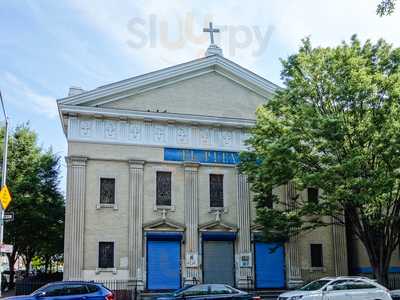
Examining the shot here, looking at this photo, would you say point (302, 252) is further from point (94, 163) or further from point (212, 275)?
point (94, 163)

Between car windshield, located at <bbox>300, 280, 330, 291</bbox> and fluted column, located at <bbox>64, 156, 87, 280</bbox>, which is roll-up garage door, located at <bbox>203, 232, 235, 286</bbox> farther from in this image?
car windshield, located at <bbox>300, 280, 330, 291</bbox>

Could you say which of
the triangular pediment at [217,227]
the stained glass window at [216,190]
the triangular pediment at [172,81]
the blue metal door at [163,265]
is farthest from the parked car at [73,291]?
the triangular pediment at [172,81]

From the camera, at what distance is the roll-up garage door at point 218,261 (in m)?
29.2

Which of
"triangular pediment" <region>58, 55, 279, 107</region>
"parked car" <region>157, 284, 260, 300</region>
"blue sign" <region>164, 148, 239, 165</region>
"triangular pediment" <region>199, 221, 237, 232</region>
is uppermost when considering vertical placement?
"triangular pediment" <region>58, 55, 279, 107</region>

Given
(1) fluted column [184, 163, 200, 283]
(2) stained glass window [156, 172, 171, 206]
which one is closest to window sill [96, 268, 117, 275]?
(1) fluted column [184, 163, 200, 283]

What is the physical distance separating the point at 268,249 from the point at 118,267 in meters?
8.95

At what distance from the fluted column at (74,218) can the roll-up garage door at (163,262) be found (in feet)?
12.3

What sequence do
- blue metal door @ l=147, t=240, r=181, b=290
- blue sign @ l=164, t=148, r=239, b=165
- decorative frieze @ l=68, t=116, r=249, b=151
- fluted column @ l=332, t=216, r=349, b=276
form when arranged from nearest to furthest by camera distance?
blue metal door @ l=147, t=240, r=181, b=290 < decorative frieze @ l=68, t=116, r=249, b=151 < blue sign @ l=164, t=148, r=239, b=165 < fluted column @ l=332, t=216, r=349, b=276

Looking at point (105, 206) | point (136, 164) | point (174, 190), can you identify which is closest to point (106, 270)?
point (105, 206)

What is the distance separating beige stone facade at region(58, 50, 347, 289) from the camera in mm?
27812

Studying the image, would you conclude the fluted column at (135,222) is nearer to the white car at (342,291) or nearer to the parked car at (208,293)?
the parked car at (208,293)

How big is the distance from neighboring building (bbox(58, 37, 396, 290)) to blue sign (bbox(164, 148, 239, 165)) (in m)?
0.06

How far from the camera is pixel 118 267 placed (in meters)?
27.6

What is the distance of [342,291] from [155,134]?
1414cm
